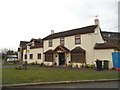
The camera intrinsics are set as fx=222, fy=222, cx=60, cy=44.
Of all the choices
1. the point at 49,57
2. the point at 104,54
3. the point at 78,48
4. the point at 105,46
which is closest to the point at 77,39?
the point at 78,48

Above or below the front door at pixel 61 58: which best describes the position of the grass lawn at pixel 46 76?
below

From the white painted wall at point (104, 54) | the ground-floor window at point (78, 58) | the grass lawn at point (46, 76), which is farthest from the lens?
the ground-floor window at point (78, 58)

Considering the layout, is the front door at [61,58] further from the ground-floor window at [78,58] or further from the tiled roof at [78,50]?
the tiled roof at [78,50]

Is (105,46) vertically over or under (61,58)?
over

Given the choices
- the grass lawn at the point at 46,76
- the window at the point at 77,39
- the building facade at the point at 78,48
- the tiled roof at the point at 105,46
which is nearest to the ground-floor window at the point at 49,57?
the building facade at the point at 78,48

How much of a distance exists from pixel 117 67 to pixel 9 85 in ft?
62.1

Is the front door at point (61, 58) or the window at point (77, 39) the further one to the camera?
the front door at point (61, 58)

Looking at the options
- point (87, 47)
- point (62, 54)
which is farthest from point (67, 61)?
point (87, 47)

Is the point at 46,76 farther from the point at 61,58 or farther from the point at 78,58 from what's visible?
the point at 61,58

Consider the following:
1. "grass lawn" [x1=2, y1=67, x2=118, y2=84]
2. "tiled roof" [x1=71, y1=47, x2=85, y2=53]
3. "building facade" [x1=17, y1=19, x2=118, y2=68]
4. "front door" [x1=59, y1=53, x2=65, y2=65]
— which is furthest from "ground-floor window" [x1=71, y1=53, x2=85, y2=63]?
"grass lawn" [x1=2, y1=67, x2=118, y2=84]

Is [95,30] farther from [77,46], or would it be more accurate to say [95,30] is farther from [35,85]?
[35,85]

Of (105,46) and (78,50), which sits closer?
(105,46)

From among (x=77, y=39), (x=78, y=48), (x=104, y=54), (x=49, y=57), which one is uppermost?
(x=77, y=39)

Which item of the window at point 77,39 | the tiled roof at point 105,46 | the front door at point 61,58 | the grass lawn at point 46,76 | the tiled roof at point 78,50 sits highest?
the window at point 77,39
